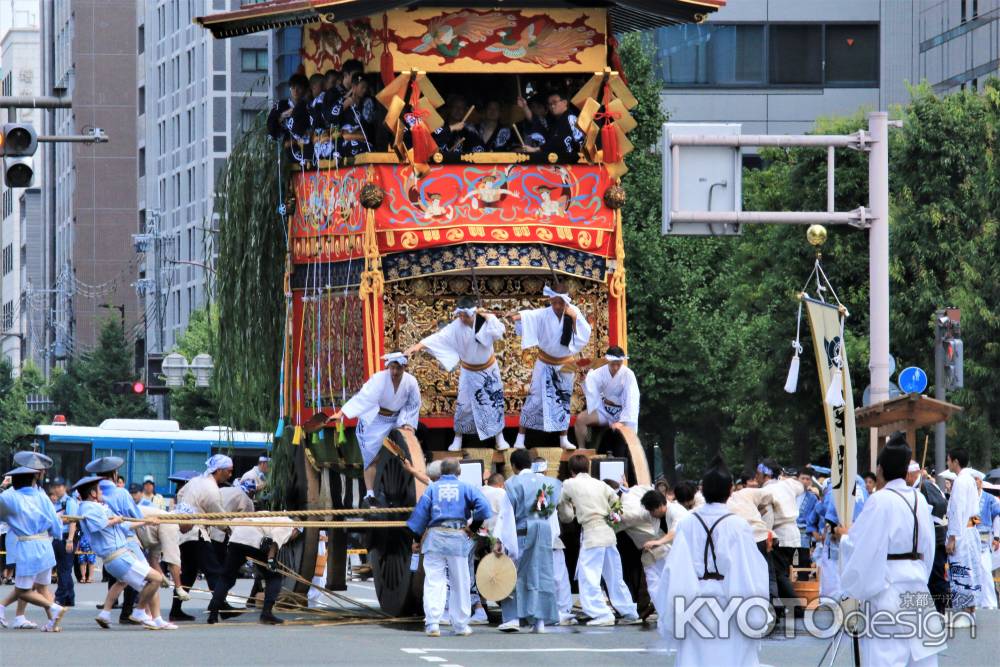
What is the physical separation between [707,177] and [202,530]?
23.5ft

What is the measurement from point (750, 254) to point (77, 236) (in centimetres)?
6096

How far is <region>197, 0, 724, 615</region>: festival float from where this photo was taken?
70.6 feet

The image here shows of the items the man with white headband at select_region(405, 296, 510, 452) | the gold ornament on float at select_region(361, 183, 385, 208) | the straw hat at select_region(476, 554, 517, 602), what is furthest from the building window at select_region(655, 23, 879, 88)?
the straw hat at select_region(476, 554, 517, 602)

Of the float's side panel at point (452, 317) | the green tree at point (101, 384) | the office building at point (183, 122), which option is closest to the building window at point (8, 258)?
the office building at point (183, 122)

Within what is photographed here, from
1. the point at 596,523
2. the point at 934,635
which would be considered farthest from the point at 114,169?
the point at 934,635

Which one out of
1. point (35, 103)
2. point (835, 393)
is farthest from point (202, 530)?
point (835, 393)

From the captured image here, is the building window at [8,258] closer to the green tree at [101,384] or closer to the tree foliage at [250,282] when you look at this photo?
the green tree at [101,384]

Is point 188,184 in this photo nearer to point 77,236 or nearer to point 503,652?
point 77,236

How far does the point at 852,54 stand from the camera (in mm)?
55969

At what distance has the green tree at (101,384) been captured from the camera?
67938mm

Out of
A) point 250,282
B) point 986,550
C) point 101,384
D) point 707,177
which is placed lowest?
point 986,550

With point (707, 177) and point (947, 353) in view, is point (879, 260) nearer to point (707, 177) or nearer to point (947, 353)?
point (707, 177)

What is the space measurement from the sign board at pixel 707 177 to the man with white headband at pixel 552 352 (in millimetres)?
2882

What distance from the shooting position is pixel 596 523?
20203mm
